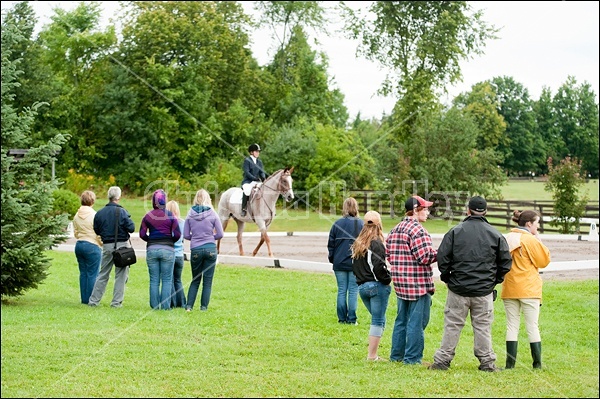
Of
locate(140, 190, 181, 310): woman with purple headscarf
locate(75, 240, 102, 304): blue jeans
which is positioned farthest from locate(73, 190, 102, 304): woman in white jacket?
locate(140, 190, 181, 310): woman with purple headscarf

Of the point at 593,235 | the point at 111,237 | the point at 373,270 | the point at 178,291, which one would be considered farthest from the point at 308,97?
the point at 373,270

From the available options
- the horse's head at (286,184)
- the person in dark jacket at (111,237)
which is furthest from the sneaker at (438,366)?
the horse's head at (286,184)

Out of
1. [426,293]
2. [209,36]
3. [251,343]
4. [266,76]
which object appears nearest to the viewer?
[426,293]

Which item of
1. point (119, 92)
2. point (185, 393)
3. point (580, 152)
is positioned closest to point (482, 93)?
point (580, 152)

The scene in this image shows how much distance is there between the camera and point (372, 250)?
9680 millimetres

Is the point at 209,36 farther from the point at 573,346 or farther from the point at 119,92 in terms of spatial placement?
the point at 573,346

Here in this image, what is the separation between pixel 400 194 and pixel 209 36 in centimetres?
1706

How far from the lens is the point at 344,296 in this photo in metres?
11.8

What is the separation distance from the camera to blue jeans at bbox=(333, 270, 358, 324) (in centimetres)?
1169

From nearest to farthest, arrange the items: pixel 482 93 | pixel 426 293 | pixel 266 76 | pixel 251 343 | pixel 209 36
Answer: pixel 426 293 → pixel 251 343 → pixel 209 36 → pixel 266 76 → pixel 482 93

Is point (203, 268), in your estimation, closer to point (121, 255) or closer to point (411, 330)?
point (121, 255)

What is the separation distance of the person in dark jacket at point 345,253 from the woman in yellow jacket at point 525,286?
2.72 m

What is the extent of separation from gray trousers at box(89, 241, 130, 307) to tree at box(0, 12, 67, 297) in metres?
0.84

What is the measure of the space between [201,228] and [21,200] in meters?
2.78
